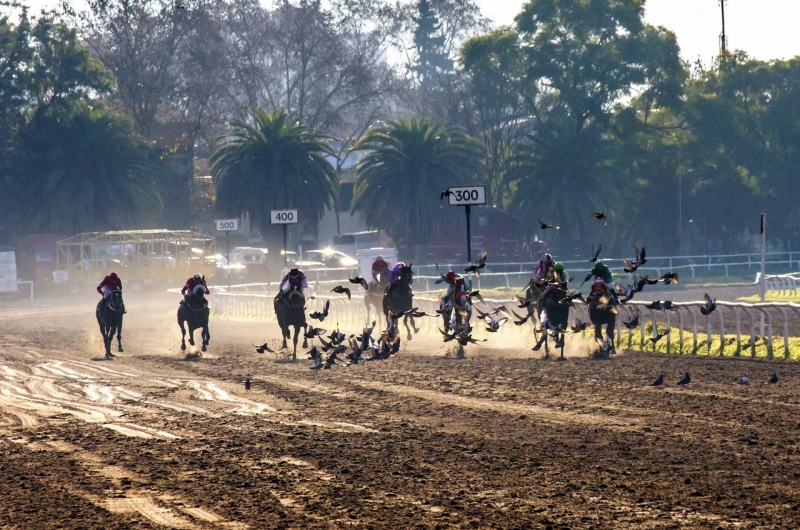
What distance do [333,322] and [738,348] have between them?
1414 cm

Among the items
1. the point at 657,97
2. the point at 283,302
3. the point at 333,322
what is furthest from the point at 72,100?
the point at 283,302

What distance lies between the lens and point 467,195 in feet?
57.9

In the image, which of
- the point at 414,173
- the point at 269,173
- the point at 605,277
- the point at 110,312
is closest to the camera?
the point at 605,277

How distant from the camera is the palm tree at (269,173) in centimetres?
5422

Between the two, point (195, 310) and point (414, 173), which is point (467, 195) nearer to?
point (195, 310)

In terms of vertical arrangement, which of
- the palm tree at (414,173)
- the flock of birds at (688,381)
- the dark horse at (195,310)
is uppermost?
the palm tree at (414,173)

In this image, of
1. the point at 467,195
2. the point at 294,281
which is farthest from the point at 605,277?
the point at 294,281

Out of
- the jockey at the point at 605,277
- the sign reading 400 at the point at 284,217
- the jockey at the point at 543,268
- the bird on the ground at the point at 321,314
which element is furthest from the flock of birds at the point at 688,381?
the sign reading 400 at the point at 284,217

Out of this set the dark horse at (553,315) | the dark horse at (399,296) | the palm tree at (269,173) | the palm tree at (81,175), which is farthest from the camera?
the palm tree at (81,175)

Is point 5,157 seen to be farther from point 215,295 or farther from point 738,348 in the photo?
point 738,348

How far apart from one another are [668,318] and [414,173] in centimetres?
3633

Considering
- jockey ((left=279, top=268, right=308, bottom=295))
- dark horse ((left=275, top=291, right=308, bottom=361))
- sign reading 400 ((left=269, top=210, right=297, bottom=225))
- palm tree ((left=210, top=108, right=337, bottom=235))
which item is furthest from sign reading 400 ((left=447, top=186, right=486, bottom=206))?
palm tree ((left=210, top=108, right=337, bottom=235))

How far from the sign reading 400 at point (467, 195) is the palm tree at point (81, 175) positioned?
43.9m

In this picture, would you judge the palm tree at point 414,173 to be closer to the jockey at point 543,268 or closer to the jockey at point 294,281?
the jockey at point 294,281
